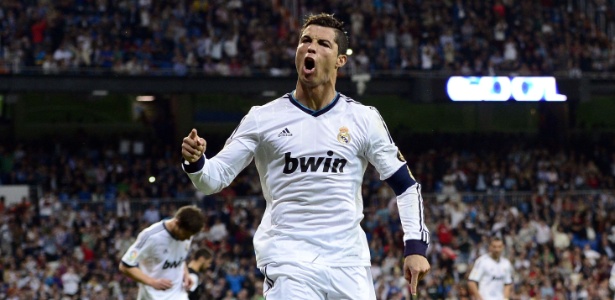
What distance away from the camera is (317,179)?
5.32 metres

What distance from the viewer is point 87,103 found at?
1155 inches

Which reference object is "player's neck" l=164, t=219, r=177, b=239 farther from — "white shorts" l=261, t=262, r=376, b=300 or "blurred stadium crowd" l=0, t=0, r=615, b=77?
"blurred stadium crowd" l=0, t=0, r=615, b=77

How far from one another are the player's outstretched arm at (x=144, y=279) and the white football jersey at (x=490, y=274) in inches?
206

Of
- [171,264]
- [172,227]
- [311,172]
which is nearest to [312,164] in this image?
[311,172]

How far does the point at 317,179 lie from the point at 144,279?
4.80 m

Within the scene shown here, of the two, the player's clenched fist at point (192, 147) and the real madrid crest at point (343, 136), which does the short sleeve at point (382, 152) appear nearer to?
the real madrid crest at point (343, 136)

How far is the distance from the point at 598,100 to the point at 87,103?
15886 millimetres

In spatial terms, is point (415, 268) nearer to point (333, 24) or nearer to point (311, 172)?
Result: point (311, 172)

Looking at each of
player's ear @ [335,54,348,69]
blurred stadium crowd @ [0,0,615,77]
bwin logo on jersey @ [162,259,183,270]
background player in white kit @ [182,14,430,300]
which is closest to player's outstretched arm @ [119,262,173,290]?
bwin logo on jersey @ [162,259,183,270]

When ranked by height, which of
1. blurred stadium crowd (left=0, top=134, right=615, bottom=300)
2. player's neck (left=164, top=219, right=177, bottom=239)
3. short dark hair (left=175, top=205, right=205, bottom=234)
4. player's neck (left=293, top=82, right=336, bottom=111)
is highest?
player's neck (left=293, top=82, right=336, bottom=111)

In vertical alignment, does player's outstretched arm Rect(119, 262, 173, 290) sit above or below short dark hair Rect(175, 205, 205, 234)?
below

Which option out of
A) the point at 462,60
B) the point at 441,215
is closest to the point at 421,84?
the point at 462,60

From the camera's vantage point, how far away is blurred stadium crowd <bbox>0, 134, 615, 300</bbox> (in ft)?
64.0

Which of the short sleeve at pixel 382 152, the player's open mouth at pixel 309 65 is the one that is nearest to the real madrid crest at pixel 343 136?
the short sleeve at pixel 382 152
